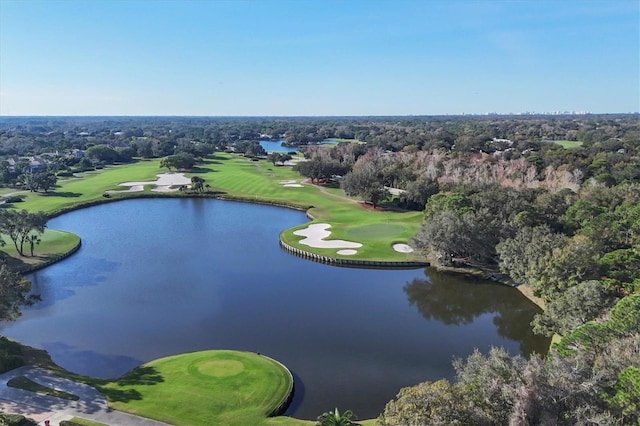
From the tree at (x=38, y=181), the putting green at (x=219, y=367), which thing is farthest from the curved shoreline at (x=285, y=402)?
the tree at (x=38, y=181)

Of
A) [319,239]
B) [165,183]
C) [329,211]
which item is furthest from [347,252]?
[165,183]

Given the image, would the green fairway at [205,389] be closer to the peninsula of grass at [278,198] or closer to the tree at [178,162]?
the peninsula of grass at [278,198]

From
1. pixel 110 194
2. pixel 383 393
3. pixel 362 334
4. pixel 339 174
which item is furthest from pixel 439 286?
pixel 110 194

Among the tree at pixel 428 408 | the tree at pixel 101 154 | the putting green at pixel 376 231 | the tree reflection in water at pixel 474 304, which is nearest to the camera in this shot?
the tree at pixel 428 408

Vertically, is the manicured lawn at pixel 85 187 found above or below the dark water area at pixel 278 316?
above

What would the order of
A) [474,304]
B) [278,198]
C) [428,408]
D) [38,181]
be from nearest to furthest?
[428,408], [474,304], [278,198], [38,181]

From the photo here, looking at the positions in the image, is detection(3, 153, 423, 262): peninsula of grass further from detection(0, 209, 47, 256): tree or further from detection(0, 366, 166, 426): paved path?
detection(0, 366, 166, 426): paved path

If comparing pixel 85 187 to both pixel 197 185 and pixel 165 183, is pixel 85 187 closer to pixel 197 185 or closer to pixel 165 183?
pixel 165 183
